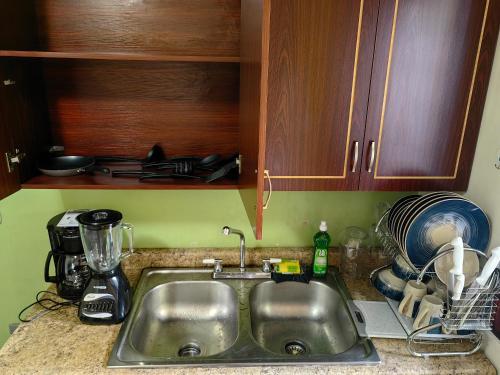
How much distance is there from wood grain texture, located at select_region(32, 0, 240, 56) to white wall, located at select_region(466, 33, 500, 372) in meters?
0.87

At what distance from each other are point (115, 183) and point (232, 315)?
2.28 ft

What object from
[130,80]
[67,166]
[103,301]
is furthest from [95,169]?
[103,301]

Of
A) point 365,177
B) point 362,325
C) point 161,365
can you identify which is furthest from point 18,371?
point 365,177

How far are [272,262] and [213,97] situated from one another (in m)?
0.73

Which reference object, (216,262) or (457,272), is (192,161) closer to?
(216,262)

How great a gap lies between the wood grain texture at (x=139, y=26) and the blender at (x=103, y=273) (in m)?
0.62

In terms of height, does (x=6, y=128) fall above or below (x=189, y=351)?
above

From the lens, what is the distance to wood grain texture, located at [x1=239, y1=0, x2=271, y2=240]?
2.66 feet

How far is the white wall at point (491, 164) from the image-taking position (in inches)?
43.4

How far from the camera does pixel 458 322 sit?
3.59 ft

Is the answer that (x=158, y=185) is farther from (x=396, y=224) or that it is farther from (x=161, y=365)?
(x=396, y=224)

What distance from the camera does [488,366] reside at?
1094 mm

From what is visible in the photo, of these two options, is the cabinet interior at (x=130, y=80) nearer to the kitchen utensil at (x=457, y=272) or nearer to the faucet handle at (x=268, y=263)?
the faucet handle at (x=268, y=263)

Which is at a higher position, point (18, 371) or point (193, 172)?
point (193, 172)
